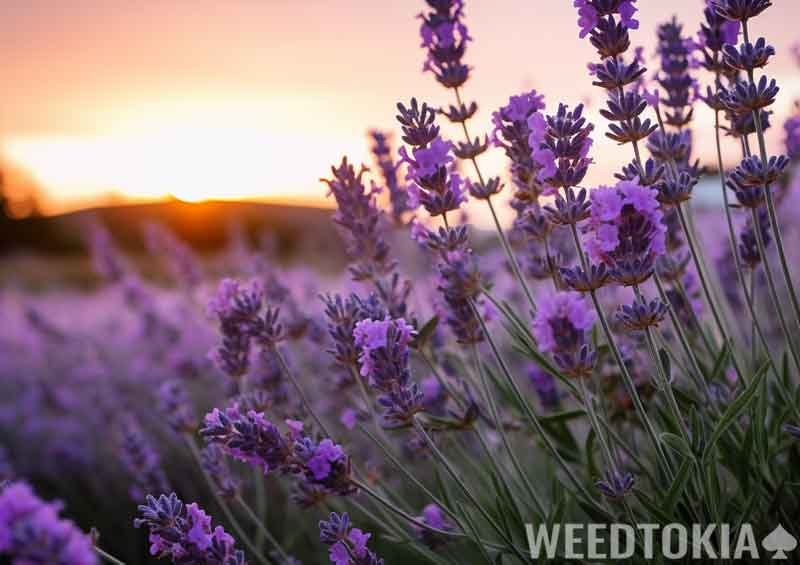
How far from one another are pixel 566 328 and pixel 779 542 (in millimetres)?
694

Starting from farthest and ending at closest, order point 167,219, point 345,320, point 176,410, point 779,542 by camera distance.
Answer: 1. point 167,219
2. point 176,410
3. point 345,320
4. point 779,542

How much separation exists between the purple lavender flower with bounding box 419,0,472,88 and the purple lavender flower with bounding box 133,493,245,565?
123 centimetres

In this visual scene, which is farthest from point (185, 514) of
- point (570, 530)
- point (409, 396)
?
point (570, 530)

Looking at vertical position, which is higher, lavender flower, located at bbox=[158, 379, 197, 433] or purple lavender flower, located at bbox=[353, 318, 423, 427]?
purple lavender flower, located at bbox=[353, 318, 423, 427]

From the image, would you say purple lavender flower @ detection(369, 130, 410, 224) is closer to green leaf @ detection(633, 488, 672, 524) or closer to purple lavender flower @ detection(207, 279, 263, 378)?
purple lavender flower @ detection(207, 279, 263, 378)

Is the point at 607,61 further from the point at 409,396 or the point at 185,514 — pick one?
the point at 185,514

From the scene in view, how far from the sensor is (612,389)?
222cm

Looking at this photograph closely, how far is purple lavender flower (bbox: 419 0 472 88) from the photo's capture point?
1940 millimetres

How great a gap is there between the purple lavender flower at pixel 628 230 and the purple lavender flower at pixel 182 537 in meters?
0.88

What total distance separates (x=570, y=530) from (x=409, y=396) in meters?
0.50

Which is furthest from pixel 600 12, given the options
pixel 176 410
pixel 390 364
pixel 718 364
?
pixel 176 410

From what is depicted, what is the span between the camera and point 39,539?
3.02 feet

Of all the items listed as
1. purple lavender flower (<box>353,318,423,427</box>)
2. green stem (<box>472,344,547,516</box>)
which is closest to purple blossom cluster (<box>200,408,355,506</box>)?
purple lavender flower (<box>353,318,423,427</box>)

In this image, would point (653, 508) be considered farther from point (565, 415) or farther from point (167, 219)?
point (167, 219)
